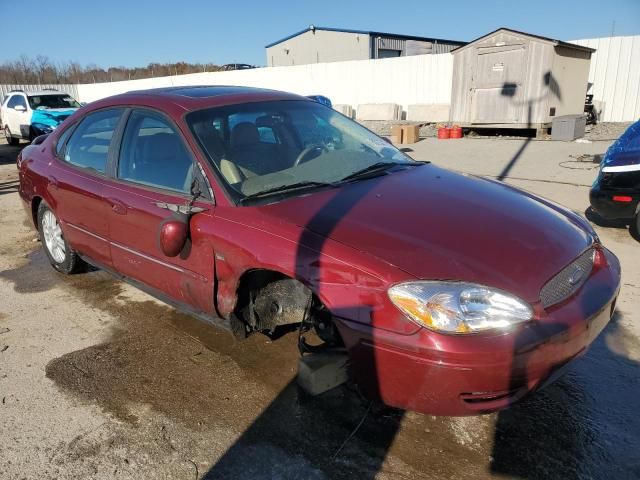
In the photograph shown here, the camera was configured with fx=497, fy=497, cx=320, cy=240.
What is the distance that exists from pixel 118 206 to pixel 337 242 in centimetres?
179

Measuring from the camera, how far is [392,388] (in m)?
2.11

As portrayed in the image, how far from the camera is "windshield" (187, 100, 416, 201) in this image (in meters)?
2.85

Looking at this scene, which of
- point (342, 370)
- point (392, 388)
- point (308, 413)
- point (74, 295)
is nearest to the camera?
point (392, 388)

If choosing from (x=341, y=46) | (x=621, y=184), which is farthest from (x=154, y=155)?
(x=341, y=46)

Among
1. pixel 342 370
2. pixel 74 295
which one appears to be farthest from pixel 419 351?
pixel 74 295

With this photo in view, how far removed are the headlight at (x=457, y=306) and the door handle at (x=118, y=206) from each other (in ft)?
6.62

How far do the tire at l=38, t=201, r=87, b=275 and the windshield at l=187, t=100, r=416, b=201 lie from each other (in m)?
2.12

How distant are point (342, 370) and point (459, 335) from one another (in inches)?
24.9

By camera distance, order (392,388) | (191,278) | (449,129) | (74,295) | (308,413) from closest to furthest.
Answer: (392,388), (308,413), (191,278), (74,295), (449,129)

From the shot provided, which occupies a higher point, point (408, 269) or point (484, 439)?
point (408, 269)

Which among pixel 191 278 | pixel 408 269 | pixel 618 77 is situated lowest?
pixel 191 278

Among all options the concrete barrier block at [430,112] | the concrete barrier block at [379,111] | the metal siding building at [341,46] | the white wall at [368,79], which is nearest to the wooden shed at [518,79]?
the concrete barrier block at [430,112]

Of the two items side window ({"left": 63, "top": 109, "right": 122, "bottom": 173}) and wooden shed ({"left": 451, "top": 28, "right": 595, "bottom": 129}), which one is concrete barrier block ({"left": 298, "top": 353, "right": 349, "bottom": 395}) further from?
wooden shed ({"left": 451, "top": 28, "right": 595, "bottom": 129})

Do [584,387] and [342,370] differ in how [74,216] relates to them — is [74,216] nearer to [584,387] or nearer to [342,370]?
→ [342,370]
